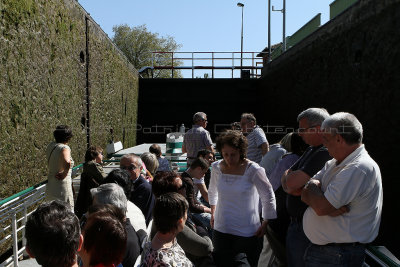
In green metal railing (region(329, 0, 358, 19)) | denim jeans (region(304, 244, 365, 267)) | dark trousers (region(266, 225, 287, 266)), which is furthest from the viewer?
green metal railing (region(329, 0, 358, 19))

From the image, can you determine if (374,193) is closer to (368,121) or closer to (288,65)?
(368,121)

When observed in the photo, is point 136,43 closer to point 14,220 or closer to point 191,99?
point 191,99

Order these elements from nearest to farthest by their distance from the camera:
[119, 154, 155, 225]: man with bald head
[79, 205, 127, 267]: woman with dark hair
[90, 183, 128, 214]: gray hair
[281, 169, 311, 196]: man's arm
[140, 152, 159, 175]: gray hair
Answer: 1. [79, 205, 127, 267]: woman with dark hair
2. [281, 169, 311, 196]: man's arm
3. [90, 183, 128, 214]: gray hair
4. [119, 154, 155, 225]: man with bald head
5. [140, 152, 159, 175]: gray hair

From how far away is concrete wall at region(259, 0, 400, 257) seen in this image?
5.45 meters

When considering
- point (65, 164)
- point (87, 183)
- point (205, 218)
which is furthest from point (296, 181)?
point (65, 164)

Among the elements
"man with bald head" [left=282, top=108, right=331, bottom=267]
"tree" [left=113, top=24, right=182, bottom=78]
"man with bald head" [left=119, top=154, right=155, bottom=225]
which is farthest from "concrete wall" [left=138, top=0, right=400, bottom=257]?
"tree" [left=113, top=24, right=182, bottom=78]

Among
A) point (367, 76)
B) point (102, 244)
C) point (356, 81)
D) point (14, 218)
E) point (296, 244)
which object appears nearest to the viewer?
point (102, 244)

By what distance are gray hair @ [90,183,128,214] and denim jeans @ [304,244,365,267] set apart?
136cm

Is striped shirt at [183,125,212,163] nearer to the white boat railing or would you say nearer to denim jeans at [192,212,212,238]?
denim jeans at [192,212,212,238]

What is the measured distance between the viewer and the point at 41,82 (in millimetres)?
6016

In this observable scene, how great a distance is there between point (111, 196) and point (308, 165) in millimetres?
1396

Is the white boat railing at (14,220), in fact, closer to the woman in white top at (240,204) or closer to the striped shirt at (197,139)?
the woman in white top at (240,204)

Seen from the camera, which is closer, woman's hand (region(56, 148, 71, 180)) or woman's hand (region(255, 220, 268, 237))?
woman's hand (region(255, 220, 268, 237))

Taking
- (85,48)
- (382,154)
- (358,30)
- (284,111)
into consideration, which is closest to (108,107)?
(85,48)
